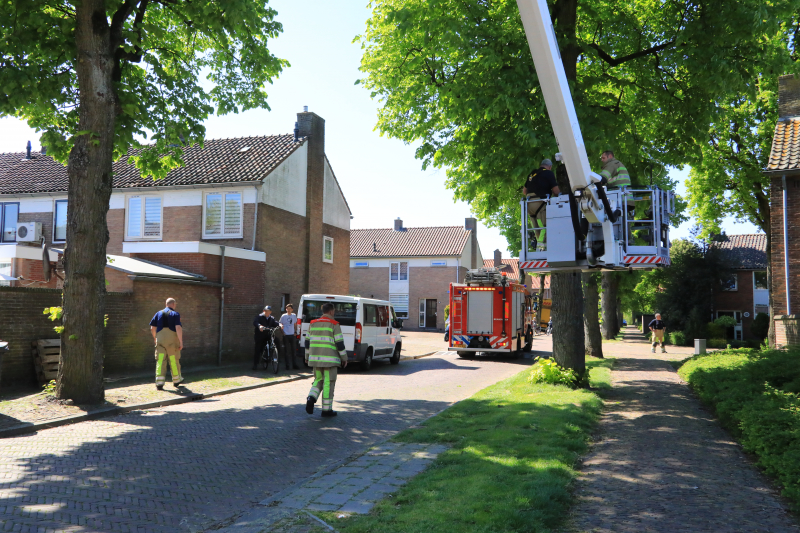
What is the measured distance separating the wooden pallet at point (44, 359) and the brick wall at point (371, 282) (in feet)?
129

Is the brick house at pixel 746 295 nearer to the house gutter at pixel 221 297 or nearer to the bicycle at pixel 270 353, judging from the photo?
the bicycle at pixel 270 353

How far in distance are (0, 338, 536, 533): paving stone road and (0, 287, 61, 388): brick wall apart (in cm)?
333

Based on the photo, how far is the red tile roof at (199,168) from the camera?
22.9 metres

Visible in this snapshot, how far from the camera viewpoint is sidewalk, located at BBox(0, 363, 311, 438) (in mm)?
9133

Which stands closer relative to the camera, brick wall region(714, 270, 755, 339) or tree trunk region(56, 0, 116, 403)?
tree trunk region(56, 0, 116, 403)

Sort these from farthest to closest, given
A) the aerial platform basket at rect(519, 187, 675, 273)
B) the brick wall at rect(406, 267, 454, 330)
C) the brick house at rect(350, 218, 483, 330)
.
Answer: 1. the brick house at rect(350, 218, 483, 330)
2. the brick wall at rect(406, 267, 454, 330)
3. the aerial platform basket at rect(519, 187, 675, 273)

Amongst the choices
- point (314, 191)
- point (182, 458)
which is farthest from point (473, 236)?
point (182, 458)

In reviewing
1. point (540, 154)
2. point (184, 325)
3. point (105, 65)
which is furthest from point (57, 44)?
point (540, 154)

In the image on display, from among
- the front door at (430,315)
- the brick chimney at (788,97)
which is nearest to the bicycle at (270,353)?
the brick chimney at (788,97)

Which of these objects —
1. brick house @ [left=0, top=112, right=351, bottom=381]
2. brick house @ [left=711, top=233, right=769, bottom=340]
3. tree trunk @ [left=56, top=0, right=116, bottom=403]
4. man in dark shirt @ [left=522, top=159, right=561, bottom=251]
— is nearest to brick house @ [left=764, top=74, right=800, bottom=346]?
man in dark shirt @ [left=522, top=159, right=561, bottom=251]

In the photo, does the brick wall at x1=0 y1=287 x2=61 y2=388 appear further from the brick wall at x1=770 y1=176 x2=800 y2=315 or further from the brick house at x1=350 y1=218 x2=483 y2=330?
the brick house at x1=350 y1=218 x2=483 y2=330

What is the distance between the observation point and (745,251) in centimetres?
4691

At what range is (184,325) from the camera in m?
17.0

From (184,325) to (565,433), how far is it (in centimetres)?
1217
